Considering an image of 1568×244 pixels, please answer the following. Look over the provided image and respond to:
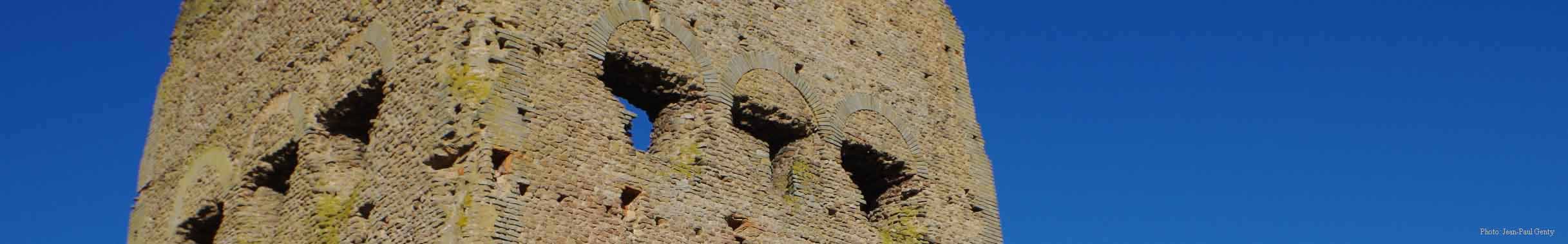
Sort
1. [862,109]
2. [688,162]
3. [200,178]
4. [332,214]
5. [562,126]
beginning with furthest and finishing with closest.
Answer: [862,109] → [200,178] → [688,162] → [332,214] → [562,126]

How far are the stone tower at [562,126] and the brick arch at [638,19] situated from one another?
2cm

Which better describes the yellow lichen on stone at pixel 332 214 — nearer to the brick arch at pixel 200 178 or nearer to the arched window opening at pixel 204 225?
the brick arch at pixel 200 178

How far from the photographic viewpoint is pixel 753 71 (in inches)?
571

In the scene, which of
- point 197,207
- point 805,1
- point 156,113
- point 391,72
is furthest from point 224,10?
point 805,1

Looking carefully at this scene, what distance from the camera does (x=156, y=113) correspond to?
54.7ft

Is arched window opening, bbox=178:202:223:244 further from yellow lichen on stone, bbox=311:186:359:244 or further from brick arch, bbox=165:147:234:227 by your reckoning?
yellow lichen on stone, bbox=311:186:359:244

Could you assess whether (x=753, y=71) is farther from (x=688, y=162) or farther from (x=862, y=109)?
(x=688, y=162)

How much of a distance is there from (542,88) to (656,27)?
4.88 feet

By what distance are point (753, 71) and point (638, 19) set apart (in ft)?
3.43

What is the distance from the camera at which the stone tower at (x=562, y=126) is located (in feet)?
40.7

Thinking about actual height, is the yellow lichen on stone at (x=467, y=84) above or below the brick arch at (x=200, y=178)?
below

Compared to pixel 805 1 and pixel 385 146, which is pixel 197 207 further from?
pixel 805 1

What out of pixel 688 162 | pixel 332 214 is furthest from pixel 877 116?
pixel 332 214

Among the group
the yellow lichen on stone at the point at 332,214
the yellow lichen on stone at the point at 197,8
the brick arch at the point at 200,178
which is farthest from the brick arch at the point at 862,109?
the yellow lichen on stone at the point at 197,8
